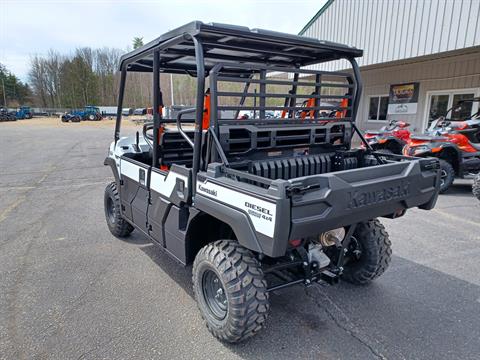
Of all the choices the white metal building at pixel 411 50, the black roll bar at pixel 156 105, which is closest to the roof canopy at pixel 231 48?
the black roll bar at pixel 156 105

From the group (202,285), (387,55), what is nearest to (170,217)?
(202,285)

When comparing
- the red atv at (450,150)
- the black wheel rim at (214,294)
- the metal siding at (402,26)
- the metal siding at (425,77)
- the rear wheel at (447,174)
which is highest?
the metal siding at (402,26)

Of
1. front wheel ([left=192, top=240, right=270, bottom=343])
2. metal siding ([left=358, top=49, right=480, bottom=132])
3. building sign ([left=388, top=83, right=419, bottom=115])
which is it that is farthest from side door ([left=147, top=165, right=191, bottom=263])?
building sign ([left=388, top=83, right=419, bottom=115])

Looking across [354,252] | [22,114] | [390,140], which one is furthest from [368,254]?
[22,114]

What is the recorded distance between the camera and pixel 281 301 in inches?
118

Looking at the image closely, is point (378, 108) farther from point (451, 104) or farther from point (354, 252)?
point (354, 252)

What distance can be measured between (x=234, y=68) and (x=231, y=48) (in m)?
0.29

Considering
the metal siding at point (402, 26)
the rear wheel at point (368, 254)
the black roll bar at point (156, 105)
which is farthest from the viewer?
the metal siding at point (402, 26)

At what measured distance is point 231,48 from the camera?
2.99 meters

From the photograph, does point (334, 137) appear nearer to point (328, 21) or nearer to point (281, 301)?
point (281, 301)

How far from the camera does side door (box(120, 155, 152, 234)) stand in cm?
329

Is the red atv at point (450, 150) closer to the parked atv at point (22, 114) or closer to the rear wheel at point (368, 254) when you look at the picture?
the rear wheel at point (368, 254)

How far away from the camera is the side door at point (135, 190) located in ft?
10.8

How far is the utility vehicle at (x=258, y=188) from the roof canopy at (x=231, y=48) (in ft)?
0.04
